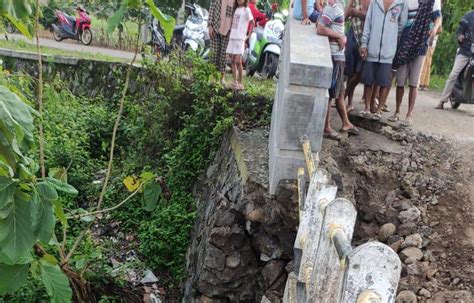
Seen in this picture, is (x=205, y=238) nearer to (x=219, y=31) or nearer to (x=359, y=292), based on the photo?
(x=219, y=31)

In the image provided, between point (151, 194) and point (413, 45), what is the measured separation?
137 inches

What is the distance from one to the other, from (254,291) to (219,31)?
3.60 meters

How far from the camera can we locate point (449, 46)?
12.4 meters

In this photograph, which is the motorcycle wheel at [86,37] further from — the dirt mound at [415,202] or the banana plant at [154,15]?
the banana plant at [154,15]

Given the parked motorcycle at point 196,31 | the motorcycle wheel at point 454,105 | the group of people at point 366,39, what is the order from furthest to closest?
1. the parked motorcycle at point 196,31
2. the motorcycle wheel at point 454,105
3. the group of people at point 366,39

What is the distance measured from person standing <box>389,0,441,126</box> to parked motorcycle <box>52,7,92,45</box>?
11.9 meters

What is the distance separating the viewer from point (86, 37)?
1627 cm

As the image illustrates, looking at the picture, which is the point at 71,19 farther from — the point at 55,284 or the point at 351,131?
the point at 55,284

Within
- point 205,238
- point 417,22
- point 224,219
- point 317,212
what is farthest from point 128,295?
point 417,22

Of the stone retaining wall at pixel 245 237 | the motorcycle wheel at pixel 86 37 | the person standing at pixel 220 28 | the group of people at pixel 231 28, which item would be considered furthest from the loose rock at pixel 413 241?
the motorcycle wheel at pixel 86 37

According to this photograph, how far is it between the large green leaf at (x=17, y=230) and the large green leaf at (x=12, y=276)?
604 millimetres

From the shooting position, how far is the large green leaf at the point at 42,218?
8.07 ft

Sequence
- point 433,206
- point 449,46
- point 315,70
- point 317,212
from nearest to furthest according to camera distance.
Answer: point 317,212 < point 315,70 < point 433,206 < point 449,46

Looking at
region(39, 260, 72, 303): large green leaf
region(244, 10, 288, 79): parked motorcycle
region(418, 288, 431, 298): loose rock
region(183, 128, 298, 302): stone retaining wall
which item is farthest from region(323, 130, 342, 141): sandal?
region(244, 10, 288, 79): parked motorcycle
